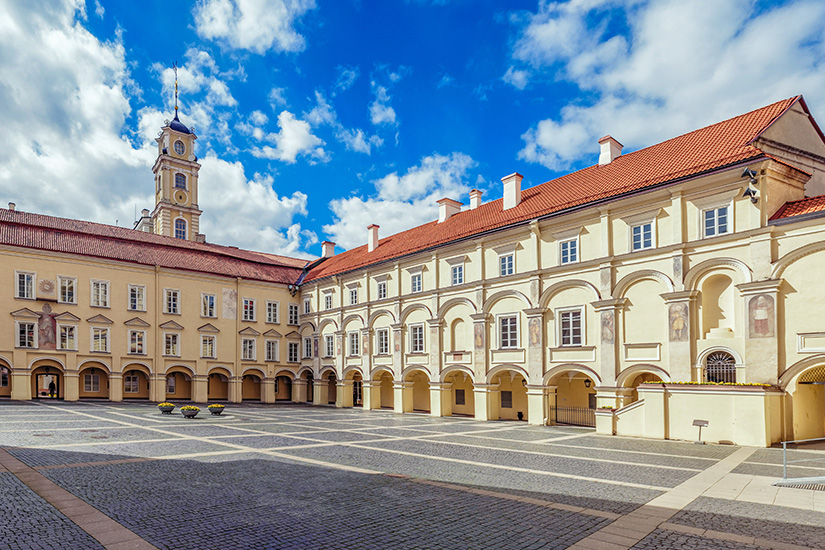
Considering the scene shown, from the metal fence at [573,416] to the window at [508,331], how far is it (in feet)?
13.8

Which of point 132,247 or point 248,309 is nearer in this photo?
point 132,247

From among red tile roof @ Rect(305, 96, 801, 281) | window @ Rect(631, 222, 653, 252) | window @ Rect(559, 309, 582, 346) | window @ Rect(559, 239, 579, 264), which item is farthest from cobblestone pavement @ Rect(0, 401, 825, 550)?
red tile roof @ Rect(305, 96, 801, 281)

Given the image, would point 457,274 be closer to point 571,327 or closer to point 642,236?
point 571,327

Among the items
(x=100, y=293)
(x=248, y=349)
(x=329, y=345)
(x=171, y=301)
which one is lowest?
(x=248, y=349)

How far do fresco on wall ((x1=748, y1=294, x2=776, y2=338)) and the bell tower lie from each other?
55.5 m

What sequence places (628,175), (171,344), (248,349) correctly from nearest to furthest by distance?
(628,175), (171,344), (248,349)

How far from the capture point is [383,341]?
40.2m

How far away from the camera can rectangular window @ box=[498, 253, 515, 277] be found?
31062 millimetres

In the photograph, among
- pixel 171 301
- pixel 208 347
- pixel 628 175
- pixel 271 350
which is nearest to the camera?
pixel 628 175

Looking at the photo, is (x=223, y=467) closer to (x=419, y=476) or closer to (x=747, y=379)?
(x=419, y=476)

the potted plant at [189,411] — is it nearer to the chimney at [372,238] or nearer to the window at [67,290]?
the window at [67,290]

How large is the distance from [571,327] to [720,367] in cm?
728

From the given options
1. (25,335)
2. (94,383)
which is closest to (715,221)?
(25,335)

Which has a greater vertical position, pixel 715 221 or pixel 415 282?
pixel 715 221
